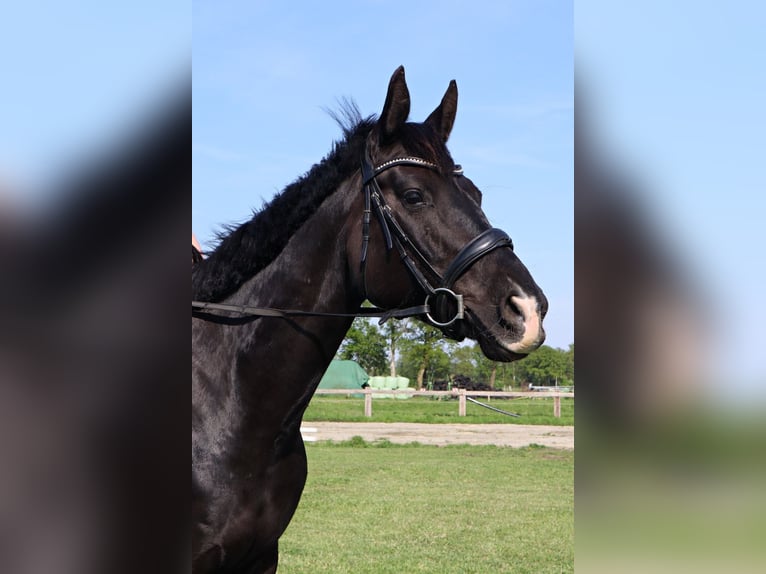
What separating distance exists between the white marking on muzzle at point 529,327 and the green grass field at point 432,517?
475 cm

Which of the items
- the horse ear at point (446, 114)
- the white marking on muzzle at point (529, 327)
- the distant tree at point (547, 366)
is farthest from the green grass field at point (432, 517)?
the distant tree at point (547, 366)

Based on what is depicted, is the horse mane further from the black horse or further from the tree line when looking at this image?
the tree line

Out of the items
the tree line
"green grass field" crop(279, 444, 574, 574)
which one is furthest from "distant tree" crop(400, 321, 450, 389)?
"green grass field" crop(279, 444, 574, 574)

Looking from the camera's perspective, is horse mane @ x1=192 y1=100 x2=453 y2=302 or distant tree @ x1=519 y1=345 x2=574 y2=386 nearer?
horse mane @ x1=192 y1=100 x2=453 y2=302

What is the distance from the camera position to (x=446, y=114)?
12.2 feet

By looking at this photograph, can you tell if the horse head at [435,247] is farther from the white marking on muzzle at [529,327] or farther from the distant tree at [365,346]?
the distant tree at [365,346]

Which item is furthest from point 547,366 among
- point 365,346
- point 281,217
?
point 281,217

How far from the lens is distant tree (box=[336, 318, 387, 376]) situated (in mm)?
41416

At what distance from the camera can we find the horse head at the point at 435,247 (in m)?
2.88

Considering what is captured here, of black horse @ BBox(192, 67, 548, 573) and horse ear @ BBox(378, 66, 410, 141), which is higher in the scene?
horse ear @ BBox(378, 66, 410, 141)
